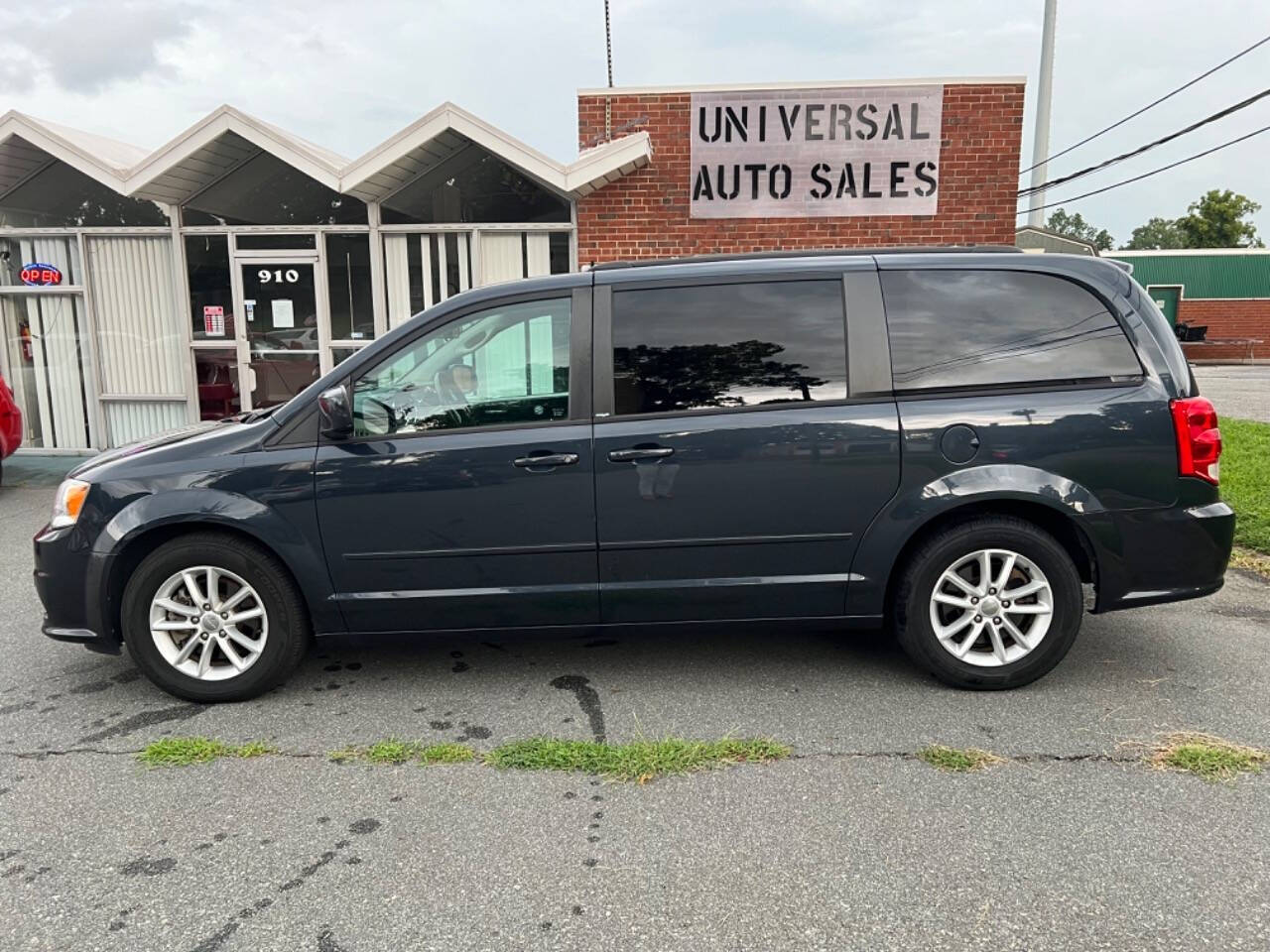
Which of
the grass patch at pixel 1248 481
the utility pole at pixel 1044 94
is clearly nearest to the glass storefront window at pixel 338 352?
the grass patch at pixel 1248 481

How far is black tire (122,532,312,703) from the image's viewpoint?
3.74 m

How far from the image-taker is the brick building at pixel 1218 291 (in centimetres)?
3253

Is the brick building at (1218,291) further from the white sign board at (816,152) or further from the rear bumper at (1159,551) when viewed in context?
the rear bumper at (1159,551)

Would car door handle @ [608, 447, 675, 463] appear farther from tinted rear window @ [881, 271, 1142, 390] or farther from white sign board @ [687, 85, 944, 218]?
white sign board @ [687, 85, 944, 218]

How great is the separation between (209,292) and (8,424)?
2.43m

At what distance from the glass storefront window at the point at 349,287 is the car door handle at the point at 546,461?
6561mm

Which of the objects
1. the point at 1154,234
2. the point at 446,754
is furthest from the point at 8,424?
the point at 1154,234

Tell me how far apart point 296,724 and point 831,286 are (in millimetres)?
2954

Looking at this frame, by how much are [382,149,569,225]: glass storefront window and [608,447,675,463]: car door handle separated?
21.3ft

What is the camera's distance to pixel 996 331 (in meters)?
3.81

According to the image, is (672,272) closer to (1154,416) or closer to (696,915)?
(1154,416)

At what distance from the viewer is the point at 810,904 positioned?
8.09 feet

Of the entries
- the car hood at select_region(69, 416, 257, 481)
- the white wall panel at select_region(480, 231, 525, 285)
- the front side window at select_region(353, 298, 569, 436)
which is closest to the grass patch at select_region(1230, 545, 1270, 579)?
the front side window at select_region(353, 298, 569, 436)

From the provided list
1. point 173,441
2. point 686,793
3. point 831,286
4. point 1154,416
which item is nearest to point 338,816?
point 686,793
